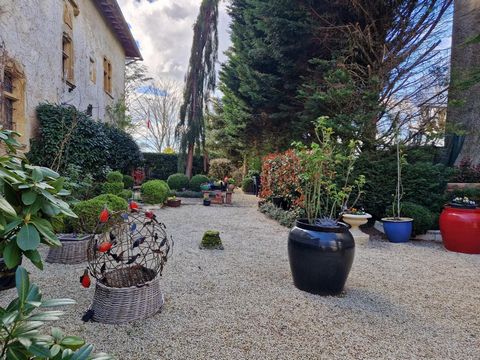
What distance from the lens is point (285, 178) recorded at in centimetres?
709

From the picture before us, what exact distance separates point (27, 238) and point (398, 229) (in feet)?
18.4

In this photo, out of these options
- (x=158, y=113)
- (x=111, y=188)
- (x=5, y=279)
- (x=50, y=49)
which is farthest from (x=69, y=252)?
(x=158, y=113)

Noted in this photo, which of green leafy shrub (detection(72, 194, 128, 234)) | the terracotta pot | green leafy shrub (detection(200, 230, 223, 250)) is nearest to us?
green leafy shrub (detection(72, 194, 128, 234))

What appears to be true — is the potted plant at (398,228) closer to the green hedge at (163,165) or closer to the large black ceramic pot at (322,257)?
the large black ceramic pot at (322,257)

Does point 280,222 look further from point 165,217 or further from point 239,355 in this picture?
point 239,355

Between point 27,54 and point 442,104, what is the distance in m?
9.51

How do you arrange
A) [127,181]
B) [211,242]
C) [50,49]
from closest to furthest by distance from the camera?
[211,242] → [50,49] → [127,181]

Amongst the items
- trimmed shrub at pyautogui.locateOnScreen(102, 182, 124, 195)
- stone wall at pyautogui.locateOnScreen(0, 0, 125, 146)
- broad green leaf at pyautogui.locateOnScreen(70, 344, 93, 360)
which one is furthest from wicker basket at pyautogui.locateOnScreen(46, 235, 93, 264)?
stone wall at pyautogui.locateOnScreen(0, 0, 125, 146)

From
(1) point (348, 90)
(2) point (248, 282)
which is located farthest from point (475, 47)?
(2) point (248, 282)

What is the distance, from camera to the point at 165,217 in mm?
7113

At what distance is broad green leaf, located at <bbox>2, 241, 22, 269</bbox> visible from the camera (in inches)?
33.9

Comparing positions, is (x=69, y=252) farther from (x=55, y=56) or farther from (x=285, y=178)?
(x=55, y=56)

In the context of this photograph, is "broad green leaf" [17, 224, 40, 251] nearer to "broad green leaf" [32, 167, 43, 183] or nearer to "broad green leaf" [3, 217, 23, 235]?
"broad green leaf" [3, 217, 23, 235]

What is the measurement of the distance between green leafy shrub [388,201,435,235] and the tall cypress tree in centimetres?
956
